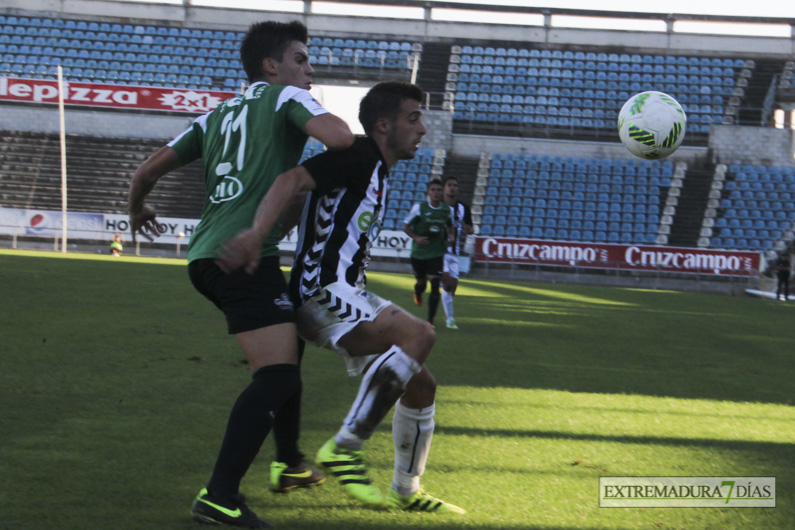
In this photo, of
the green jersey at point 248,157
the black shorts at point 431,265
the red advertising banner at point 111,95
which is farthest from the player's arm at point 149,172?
the red advertising banner at point 111,95

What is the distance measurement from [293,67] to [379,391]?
1.42 meters

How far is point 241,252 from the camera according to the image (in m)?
2.87

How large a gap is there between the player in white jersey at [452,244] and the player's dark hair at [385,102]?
7.52 meters

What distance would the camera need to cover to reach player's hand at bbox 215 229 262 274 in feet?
9.39

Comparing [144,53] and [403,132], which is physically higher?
[144,53]

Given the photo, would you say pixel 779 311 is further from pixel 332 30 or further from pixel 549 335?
pixel 332 30

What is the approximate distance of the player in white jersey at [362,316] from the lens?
3.27 m

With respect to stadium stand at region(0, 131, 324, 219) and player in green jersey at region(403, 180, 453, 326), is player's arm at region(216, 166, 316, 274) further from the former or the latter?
stadium stand at region(0, 131, 324, 219)

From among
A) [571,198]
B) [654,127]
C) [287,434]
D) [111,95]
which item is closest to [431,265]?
[654,127]

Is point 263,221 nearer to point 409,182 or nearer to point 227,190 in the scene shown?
point 227,190

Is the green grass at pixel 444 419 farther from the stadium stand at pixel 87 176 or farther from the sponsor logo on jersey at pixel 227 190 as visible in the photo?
the stadium stand at pixel 87 176

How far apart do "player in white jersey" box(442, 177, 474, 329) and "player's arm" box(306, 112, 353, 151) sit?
8010 mm

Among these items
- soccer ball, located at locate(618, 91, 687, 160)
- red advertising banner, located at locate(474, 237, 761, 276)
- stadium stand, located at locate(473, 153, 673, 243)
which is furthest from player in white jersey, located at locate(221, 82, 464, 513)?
stadium stand, located at locate(473, 153, 673, 243)

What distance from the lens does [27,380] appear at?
223 inches
